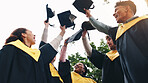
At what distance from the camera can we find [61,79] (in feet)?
11.5

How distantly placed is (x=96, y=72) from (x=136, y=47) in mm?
11966

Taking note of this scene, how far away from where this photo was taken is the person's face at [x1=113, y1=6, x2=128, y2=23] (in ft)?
8.86

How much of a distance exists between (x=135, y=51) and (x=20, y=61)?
64.2 inches

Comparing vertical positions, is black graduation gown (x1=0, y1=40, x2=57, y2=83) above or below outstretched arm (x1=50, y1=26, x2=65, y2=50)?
below

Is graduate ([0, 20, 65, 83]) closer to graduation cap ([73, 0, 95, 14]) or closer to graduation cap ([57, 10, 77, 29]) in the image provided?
graduation cap ([73, 0, 95, 14])

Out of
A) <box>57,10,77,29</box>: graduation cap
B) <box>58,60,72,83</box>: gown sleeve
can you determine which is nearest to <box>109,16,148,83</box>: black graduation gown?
<box>58,60,72,83</box>: gown sleeve

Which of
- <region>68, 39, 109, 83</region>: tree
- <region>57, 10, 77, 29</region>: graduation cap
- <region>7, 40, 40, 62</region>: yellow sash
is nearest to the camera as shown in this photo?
<region>7, 40, 40, 62</region>: yellow sash

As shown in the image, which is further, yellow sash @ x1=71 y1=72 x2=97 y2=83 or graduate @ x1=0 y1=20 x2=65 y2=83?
yellow sash @ x1=71 y1=72 x2=97 y2=83

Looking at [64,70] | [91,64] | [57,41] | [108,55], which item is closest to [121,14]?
[108,55]

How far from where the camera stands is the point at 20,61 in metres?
2.34

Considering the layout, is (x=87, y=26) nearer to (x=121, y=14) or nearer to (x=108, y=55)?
(x=108, y=55)

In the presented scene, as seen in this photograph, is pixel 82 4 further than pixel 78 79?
No

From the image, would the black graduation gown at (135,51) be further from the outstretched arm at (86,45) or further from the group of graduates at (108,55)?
the outstretched arm at (86,45)

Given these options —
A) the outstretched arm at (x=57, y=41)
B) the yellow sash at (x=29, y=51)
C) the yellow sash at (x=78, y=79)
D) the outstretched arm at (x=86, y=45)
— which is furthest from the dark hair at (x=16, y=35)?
the yellow sash at (x=78, y=79)
